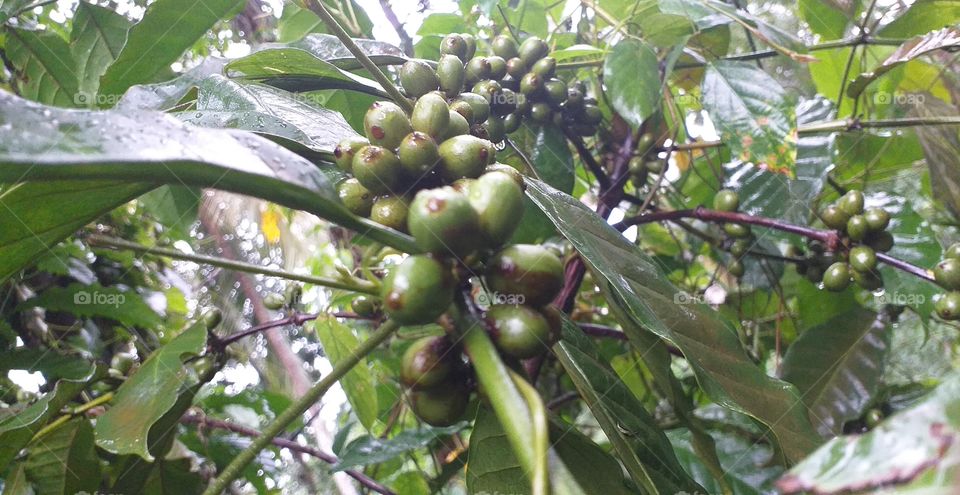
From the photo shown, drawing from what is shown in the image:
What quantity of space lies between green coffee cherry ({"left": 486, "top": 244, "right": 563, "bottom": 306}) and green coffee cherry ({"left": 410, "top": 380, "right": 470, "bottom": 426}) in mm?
99

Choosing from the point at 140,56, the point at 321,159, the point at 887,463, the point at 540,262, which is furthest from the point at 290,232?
the point at 887,463

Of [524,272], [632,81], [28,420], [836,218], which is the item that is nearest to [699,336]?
[524,272]

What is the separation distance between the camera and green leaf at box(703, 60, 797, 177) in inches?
43.3

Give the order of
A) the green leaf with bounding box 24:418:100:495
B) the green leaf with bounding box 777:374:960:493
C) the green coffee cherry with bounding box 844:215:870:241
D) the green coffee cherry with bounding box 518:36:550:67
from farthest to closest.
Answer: the green coffee cherry with bounding box 518:36:550:67 → the green coffee cherry with bounding box 844:215:870:241 → the green leaf with bounding box 24:418:100:495 → the green leaf with bounding box 777:374:960:493

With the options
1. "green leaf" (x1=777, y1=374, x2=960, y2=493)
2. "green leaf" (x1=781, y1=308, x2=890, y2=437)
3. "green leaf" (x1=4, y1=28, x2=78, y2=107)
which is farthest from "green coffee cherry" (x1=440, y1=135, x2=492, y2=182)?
"green leaf" (x1=4, y1=28, x2=78, y2=107)

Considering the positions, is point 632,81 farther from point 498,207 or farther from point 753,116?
point 498,207

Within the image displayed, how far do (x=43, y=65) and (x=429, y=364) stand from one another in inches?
58.0

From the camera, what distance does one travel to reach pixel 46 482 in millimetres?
922

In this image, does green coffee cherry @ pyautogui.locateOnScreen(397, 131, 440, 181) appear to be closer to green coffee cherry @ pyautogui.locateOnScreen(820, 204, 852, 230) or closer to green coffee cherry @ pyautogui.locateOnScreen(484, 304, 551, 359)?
green coffee cherry @ pyautogui.locateOnScreen(484, 304, 551, 359)

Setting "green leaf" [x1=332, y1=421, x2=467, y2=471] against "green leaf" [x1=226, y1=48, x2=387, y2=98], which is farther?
"green leaf" [x1=332, y1=421, x2=467, y2=471]

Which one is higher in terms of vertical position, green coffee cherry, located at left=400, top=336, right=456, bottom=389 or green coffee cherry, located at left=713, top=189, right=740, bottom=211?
green coffee cherry, located at left=400, top=336, right=456, bottom=389

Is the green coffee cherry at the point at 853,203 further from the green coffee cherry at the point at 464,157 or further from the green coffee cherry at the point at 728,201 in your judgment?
the green coffee cherry at the point at 464,157

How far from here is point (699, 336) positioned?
0.76 metres

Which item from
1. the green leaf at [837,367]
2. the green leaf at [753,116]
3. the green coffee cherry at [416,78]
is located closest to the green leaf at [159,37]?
the green coffee cherry at [416,78]
